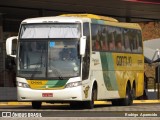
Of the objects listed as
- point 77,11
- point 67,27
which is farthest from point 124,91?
point 77,11

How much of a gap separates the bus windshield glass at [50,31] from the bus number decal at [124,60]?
12.8 ft

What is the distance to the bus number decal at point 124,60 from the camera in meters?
26.9

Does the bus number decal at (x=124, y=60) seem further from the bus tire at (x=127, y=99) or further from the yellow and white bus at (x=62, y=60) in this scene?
the yellow and white bus at (x=62, y=60)

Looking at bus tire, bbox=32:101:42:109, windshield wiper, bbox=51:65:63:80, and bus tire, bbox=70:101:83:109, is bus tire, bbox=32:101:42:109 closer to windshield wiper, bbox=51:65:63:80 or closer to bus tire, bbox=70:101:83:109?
bus tire, bbox=70:101:83:109

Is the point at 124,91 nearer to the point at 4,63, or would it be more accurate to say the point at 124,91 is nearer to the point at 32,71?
the point at 32,71

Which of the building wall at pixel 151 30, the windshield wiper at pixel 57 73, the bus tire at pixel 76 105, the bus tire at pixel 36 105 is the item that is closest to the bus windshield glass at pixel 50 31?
the windshield wiper at pixel 57 73

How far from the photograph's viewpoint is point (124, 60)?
90.2 feet

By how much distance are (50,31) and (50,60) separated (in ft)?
3.49

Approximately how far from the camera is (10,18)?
3991 cm

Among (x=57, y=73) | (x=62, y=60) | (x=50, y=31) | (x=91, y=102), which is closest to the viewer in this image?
(x=57, y=73)

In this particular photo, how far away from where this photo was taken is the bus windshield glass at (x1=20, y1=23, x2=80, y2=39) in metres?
23.3

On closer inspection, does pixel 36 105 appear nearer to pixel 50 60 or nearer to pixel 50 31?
pixel 50 60

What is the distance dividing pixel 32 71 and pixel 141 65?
828 centimetres

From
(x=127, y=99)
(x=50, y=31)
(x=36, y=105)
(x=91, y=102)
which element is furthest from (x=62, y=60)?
(x=127, y=99)
